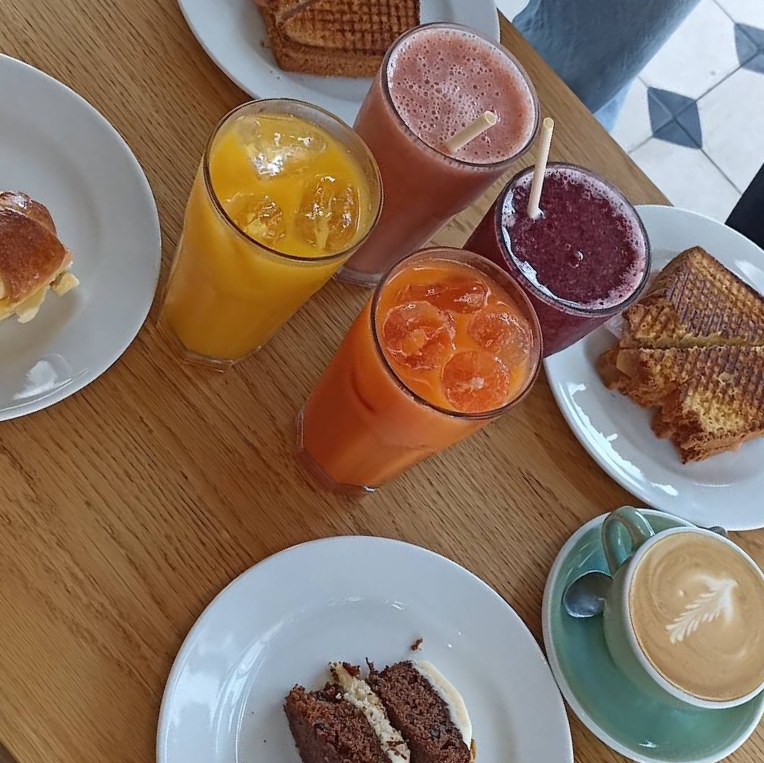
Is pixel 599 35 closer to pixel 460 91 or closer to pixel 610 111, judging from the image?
pixel 610 111

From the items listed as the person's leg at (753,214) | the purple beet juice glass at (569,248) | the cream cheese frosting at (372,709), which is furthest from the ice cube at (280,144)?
the person's leg at (753,214)

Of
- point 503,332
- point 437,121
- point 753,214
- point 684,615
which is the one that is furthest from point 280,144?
point 753,214

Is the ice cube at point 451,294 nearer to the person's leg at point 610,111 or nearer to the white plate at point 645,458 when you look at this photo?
the white plate at point 645,458

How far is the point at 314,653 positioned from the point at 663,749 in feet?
1.43

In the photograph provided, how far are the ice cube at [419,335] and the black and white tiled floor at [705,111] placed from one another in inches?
81.0

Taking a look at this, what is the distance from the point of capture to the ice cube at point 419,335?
0.85m

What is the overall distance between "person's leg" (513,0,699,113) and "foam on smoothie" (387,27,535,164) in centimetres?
99

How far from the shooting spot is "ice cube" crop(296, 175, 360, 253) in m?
0.86

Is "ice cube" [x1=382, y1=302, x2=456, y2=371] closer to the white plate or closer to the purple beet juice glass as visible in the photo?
the purple beet juice glass

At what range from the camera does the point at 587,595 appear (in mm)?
1019

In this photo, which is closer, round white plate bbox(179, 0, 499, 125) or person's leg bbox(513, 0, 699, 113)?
round white plate bbox(179, 0, 499, 125)

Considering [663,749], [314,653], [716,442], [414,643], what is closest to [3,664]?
[314,653]

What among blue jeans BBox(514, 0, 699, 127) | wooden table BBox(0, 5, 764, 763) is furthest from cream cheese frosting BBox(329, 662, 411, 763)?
blue jeans BBox(514, 0, 699, 127)

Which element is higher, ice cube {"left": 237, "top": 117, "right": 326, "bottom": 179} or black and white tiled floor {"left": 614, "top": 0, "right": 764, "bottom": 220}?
ice cube {"left": 237, "top": 117, "right": 326, "bottom": 179}
